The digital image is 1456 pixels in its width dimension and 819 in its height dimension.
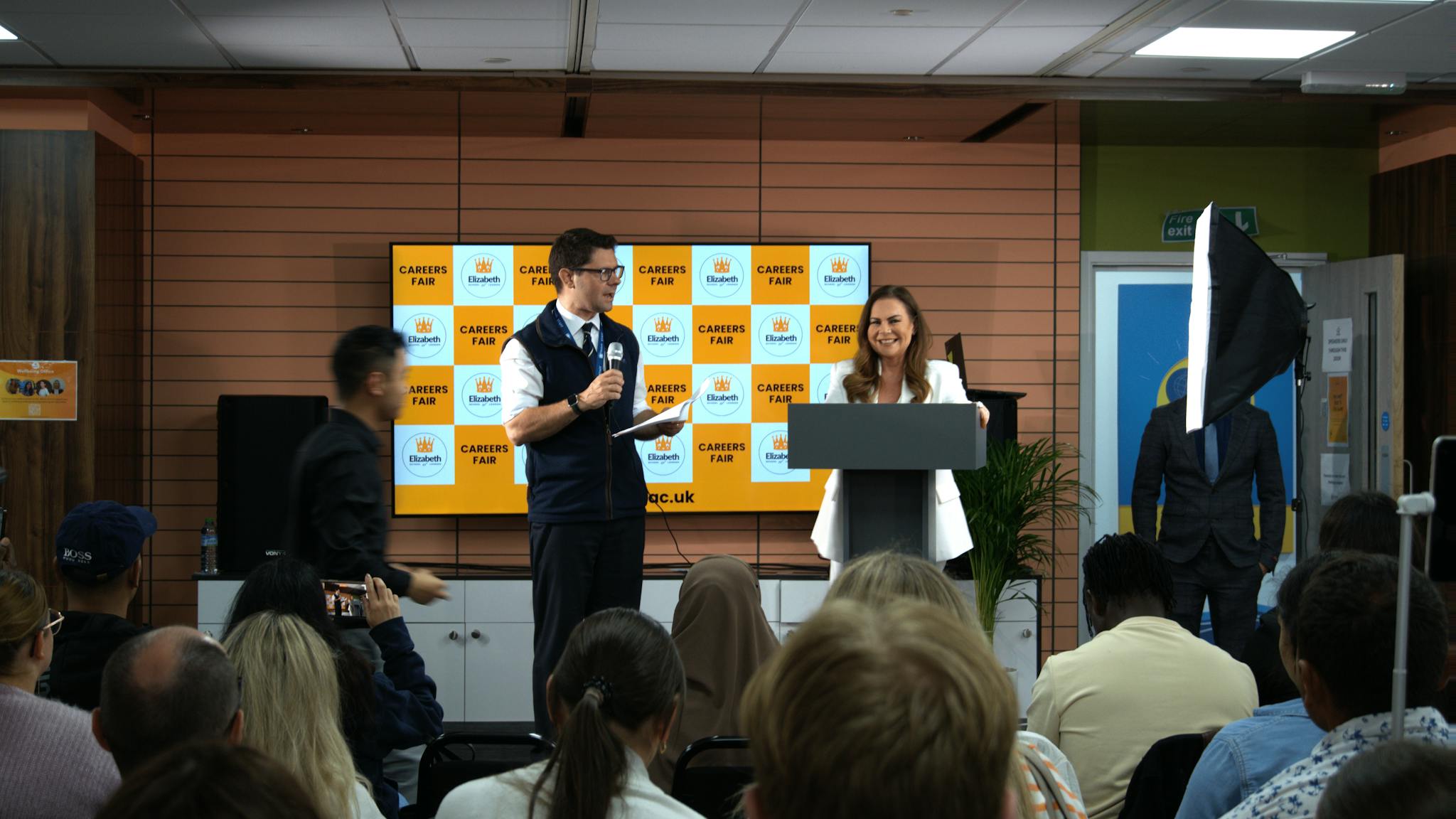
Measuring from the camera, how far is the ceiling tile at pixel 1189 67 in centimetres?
498

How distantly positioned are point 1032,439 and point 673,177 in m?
2.23

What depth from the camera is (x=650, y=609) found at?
546cm

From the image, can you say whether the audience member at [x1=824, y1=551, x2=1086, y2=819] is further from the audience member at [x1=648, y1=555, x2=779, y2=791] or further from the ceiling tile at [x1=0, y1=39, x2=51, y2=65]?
the ceiling tile at [x1=0, y1=39, x2=51, y2=65]

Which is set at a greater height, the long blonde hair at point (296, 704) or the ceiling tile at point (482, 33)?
the ceiling tile at point (482, 33)

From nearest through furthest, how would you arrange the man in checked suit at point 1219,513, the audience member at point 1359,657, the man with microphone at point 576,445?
the audience member at point 1359,657 → the man with microphone at point 576,445 → the man in checked suit at point 1219,513

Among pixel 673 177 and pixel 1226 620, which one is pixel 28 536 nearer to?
pixel 673 177

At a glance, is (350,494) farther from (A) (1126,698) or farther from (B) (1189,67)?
(B) (1189,67)

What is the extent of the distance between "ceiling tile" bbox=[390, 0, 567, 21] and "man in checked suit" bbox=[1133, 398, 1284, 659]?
10.0ft

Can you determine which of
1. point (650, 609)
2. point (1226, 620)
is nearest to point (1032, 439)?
point (1226, 620)

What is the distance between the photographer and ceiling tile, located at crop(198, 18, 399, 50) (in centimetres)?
443

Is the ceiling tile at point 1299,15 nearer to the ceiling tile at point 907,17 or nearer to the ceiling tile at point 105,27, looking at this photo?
the ceiling tile at point 907,17

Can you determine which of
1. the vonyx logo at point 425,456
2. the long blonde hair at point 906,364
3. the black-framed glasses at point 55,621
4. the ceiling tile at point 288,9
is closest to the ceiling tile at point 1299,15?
the long blonde hair at point 906,364

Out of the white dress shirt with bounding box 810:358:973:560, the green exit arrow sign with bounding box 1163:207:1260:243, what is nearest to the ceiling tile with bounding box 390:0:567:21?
the white dress shirt with bounding box 810:358:973:560

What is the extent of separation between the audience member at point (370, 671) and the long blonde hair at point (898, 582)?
0.95 m
